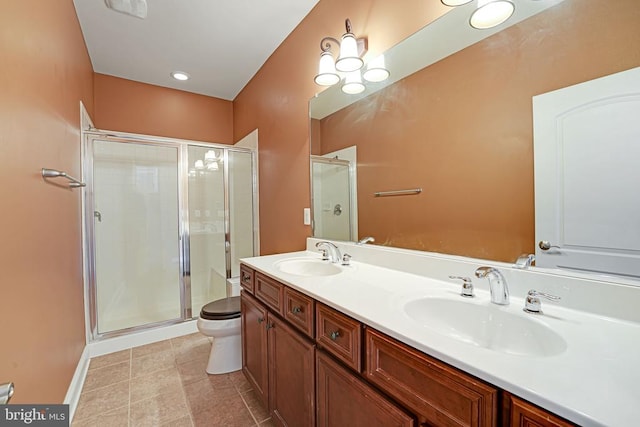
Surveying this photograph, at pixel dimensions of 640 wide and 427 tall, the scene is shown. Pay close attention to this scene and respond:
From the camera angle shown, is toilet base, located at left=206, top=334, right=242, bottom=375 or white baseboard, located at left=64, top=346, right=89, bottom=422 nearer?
white baseboard, located at left=64, top=346, right=89, bottom=422

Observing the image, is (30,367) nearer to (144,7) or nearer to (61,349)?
(61,349)

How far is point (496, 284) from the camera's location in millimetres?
894

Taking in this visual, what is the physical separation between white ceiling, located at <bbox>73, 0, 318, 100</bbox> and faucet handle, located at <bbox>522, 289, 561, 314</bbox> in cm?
212

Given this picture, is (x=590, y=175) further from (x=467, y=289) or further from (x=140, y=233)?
(x=140, y=233)

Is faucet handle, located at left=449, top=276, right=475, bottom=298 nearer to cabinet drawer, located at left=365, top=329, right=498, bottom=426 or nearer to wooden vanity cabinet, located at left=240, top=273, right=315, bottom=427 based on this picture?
cabinet drawer, located at left=365, top=329, right=498, bottom=426

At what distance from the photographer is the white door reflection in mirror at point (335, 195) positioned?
67.0 inches

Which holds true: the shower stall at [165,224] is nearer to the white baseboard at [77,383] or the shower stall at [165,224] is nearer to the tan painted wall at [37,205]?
the white baseboard at [77,383]

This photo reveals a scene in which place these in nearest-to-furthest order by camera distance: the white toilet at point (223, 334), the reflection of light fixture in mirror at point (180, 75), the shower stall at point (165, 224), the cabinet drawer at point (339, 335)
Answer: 1. the cabinet drawer at point (339, 335)
2. the white toilet at point (223, 334)
3. the shower stall at point (165, 224)
4. the reflection of light fixture in mirror at point (180, 75)

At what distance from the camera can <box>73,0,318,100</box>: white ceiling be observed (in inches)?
73.4

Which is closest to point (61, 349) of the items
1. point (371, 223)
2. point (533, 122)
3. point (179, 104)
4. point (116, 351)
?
point (116, 351)

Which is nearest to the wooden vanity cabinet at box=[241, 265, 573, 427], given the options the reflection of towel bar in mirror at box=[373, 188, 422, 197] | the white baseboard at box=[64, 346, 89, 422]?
the reflection of towel bar in mirror at box=[373, 188, 422, 197]

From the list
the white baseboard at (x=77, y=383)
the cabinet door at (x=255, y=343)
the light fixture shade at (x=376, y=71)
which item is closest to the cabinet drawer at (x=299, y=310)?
the cabinet door at (x=255, y=343)

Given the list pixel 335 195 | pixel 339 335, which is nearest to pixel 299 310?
pixel 339 335

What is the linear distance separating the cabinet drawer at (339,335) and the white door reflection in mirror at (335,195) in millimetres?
760
